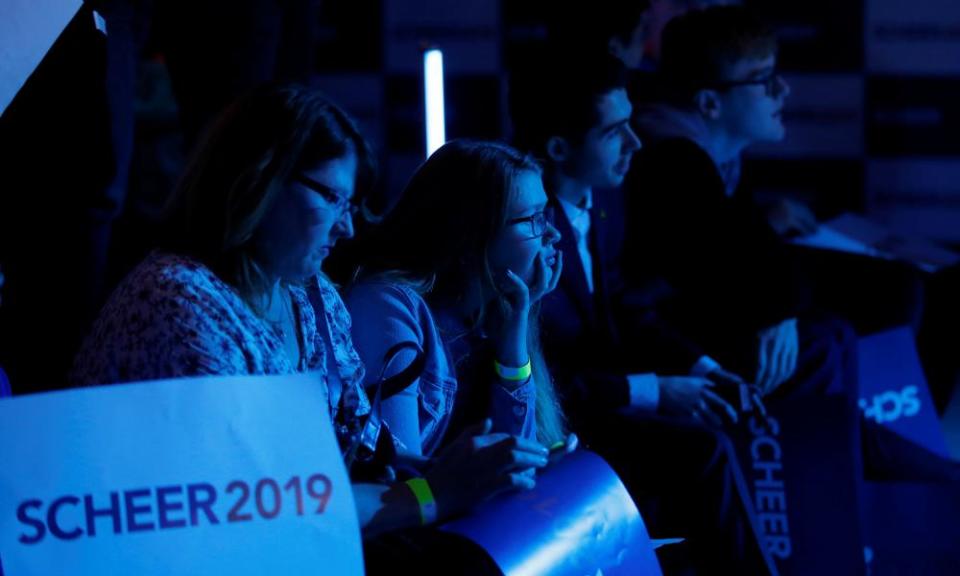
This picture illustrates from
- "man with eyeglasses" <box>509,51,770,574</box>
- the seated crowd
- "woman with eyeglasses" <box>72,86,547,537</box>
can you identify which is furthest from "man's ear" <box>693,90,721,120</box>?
"woman with eyeglasses" <box>72,86,547,537</box>

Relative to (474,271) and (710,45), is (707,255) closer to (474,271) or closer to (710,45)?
(710,45)

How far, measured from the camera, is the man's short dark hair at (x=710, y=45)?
10.4 feet

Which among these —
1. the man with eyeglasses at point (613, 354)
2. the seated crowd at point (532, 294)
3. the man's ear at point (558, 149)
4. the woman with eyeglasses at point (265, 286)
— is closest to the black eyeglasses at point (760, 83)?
the seated crowd at point (532, 294)

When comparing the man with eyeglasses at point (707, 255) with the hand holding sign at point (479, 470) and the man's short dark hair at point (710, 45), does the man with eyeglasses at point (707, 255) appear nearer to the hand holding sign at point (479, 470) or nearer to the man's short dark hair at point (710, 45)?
the man's short dark hair at point (710, 45)

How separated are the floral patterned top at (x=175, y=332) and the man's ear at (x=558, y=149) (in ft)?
3.62

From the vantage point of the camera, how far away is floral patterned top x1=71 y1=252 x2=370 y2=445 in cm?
141

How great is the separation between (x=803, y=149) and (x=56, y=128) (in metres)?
2.98

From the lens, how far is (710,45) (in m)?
3.19

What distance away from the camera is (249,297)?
1555 mm

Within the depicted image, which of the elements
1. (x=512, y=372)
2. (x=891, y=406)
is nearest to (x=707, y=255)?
(x=891, y=406)

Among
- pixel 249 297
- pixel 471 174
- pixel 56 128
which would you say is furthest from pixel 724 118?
pixel 249 297

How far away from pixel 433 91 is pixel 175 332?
3.60ft

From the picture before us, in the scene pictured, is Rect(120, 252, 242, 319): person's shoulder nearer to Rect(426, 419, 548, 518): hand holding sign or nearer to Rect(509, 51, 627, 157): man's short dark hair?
Rect(426, 419, 548, 518): hand holding sign

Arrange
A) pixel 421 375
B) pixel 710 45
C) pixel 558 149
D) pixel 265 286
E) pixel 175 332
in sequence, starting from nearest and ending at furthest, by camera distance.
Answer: pixel 175 332, pixel 265 286, pixel 421 375, pixel 558 149, pixel 710 45
